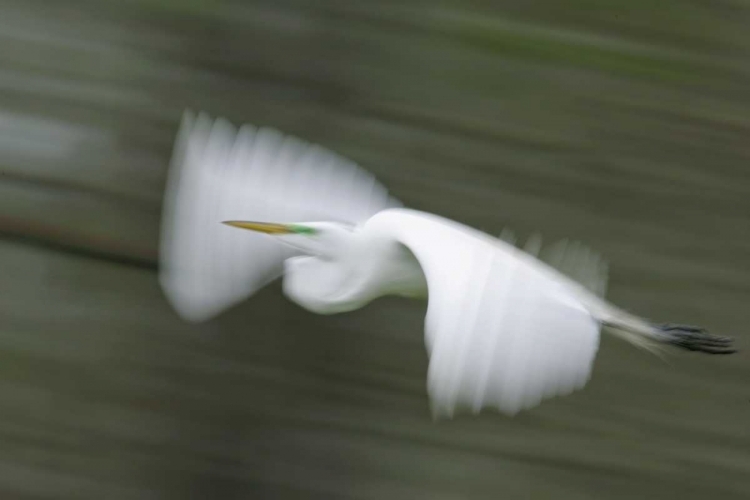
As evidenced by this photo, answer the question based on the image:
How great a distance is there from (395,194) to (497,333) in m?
0.69

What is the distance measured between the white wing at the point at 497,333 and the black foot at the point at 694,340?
0.36m

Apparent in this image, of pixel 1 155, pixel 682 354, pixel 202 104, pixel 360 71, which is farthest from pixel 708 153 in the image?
pixel 1 155

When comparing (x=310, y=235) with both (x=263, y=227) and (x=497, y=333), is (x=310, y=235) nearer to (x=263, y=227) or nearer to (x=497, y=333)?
(x=263, y=227)

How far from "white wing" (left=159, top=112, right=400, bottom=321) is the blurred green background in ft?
0.51

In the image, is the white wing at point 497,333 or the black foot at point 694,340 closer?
the white wing at point 497,333

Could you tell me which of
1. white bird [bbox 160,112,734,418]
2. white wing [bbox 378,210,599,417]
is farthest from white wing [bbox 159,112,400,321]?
white wing [bbox 378,210,599,417]

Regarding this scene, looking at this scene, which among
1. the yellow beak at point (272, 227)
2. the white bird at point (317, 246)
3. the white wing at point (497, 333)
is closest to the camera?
the white wing at point (497, 333)

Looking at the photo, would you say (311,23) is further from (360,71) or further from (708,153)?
(708,153)

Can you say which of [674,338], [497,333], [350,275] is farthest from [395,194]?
[497,333]

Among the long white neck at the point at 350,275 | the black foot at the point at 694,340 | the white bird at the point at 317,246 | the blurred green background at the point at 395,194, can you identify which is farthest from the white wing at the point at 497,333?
the blurred green background at the point at 395,194

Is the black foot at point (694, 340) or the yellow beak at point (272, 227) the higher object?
the yellow beak at point (272, 227)

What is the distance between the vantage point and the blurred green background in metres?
1.57

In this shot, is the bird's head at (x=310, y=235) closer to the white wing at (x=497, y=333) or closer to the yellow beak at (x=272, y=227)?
the yellow beak at (x=272, y=227)

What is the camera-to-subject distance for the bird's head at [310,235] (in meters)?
1.29
